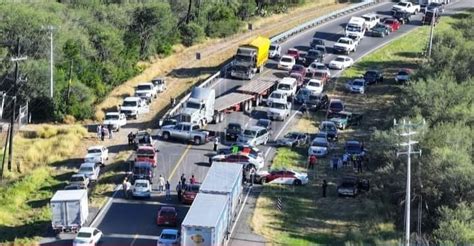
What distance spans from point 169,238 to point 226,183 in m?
4.47

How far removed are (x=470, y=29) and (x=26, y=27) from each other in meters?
40.5

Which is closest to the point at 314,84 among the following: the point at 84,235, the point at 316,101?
the point at 316,101

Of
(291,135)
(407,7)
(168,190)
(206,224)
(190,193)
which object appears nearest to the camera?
(206,224)

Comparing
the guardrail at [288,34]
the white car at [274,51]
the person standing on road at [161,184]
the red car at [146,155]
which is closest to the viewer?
the person standing on road at [161,184]

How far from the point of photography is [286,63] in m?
77.9

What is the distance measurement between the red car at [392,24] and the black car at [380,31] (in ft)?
3.30

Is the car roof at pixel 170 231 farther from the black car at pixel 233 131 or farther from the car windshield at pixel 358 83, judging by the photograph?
the car windshield at pixel 358 83

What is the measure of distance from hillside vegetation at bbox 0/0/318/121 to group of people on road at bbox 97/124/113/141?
629 centimetres

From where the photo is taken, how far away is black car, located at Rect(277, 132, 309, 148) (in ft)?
201

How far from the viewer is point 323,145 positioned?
60.1 metres

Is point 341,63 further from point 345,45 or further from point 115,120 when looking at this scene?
point 115,120

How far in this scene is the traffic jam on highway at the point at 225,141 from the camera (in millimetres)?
46188

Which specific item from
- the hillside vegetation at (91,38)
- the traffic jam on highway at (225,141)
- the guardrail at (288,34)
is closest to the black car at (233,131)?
the traffic jam on highway at (225,141)

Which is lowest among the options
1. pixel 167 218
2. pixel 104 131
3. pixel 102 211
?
pixel 102 211
